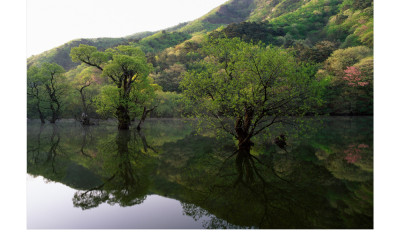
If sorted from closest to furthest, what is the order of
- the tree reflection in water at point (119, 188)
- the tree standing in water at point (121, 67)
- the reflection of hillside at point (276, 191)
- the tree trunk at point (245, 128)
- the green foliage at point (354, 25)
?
the reflection of hillside at point (276, 191) → the tree reflection in water at point (119, 188) → the tree trunk at point (245, 128) → the tree standing in water at point (121, 67) → the green foliage at point (354, 25)

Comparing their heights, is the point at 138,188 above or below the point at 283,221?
below

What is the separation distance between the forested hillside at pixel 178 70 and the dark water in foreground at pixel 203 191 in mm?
5008

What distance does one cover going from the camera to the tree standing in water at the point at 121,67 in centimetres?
3909

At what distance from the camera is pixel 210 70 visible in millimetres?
20188

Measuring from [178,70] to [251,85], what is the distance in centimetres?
8255

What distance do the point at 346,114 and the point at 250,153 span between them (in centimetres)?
6262

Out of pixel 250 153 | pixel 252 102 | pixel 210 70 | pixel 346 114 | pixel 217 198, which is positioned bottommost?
pixel 346 114

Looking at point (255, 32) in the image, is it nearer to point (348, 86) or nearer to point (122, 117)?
point (348, 86)

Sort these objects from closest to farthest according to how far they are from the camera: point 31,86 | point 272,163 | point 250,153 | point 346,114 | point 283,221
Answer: point 283,221, point 272,163, point 250,153, point 31,86, point 346,114

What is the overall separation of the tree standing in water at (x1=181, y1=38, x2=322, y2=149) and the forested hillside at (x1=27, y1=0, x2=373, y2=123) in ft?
2.65

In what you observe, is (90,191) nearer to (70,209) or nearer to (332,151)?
(70,209)

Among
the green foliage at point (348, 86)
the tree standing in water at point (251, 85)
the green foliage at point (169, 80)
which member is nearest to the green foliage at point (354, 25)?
the green foliage at point (348, 86)

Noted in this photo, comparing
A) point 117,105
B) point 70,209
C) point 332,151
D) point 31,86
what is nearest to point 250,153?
point 332,151

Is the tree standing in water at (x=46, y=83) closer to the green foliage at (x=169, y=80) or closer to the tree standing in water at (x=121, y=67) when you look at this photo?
the tree standing in water at (x=121, y=67)
